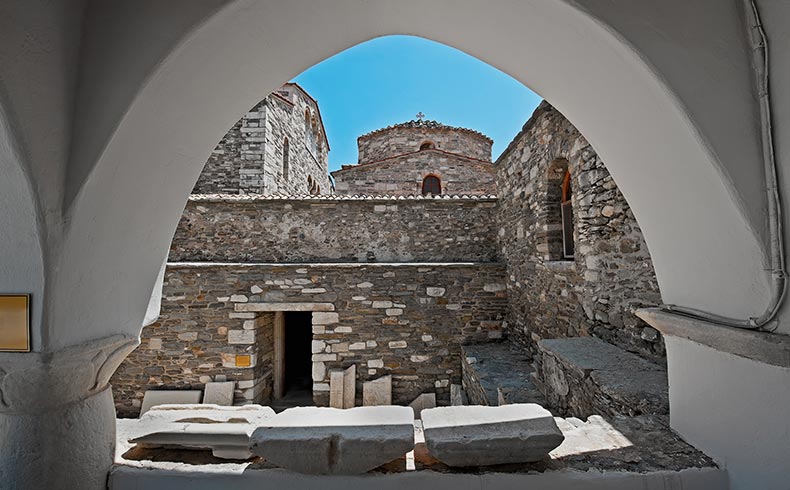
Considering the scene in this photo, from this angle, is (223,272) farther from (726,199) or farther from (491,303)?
(726,199)

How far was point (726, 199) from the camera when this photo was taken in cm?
Result: 120

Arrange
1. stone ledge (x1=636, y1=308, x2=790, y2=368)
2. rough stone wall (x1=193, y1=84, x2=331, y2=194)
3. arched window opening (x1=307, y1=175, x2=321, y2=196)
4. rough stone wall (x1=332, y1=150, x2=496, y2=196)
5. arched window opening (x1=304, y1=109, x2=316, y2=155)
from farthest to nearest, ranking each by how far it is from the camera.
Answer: arched window opening (x1=307, y1=175, x2=321, y2=196)
arched window opening (x1=304, y1=109, x2=316, y2=155)
rough stone wall (x1=332, y1=150, x2=496, y2=196)
rough stone wall (x1=193, y1=84, x2=331, y2=194)
stone ledge (x1=636, y1=308, x2=790, y2=368)

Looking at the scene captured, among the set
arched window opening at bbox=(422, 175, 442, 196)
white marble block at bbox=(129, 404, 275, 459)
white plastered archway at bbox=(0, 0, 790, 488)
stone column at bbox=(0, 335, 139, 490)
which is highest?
arched window opening at bbox=(422, 175, 442, 196)

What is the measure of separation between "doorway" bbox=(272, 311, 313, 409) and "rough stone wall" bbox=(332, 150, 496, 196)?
17.6 feet

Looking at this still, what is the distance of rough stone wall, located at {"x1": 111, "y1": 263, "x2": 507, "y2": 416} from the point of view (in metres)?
6.38

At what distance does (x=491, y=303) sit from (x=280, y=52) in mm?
5896

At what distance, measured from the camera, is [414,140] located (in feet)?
48.8

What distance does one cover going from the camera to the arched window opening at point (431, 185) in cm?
1278

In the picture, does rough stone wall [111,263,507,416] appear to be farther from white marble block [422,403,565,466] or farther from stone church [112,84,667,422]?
white marble block [422,403,565,466]

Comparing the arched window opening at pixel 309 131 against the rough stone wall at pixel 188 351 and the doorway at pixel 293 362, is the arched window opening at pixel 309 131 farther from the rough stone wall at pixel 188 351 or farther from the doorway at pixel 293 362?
the rough stone wall at pixel 188 351

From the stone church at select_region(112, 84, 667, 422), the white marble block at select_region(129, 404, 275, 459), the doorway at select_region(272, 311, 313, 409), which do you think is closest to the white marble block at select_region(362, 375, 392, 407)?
the stone church at select_region(112, 84, 667, 422)

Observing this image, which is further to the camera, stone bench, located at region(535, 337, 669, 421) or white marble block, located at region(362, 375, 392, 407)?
white marble block, located at region(362, 375, 392, 407)

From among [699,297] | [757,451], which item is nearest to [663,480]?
[757,451]

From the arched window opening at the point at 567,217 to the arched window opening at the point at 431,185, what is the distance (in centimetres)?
811
